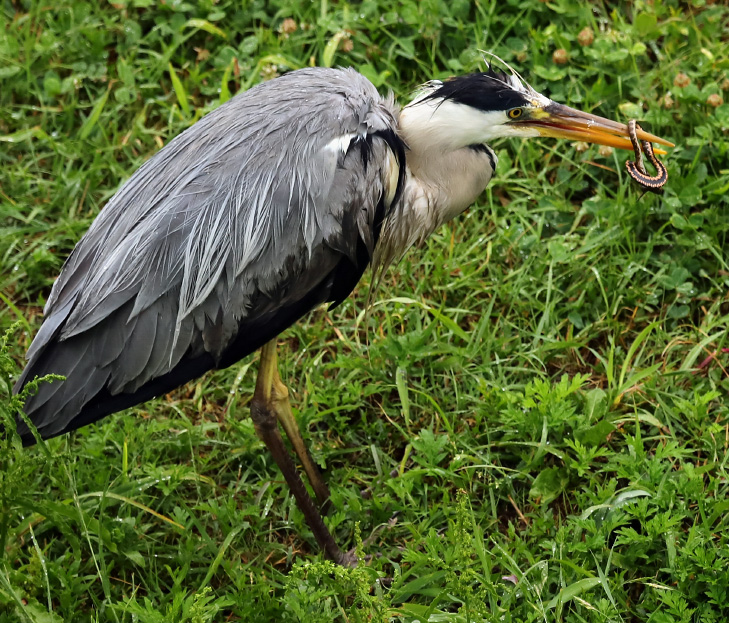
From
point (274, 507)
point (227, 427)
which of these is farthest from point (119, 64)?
point (274, 507)

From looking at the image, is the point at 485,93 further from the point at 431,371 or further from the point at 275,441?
the point at 275,441

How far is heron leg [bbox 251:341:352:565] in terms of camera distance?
3.11 metres

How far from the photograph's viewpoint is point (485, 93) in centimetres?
290

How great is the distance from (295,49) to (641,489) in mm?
2756

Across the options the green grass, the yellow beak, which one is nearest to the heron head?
the yellow beak

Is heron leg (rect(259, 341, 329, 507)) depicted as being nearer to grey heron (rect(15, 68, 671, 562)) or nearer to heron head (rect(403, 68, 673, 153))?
grey heron (rect(15, 68, 671, 562))

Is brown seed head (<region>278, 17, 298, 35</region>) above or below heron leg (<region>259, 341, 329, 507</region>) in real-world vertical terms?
above

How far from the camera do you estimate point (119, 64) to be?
4555mm

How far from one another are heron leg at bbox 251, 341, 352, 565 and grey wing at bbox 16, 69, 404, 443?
11.9 inches

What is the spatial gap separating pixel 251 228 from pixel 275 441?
2.60 ft

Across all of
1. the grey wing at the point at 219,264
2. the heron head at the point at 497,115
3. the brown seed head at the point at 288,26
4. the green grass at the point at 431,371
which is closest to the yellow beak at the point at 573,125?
the heron head at the point at 497,115

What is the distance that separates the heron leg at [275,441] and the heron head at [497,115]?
938mm

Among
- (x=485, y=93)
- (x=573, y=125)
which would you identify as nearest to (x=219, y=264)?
(x=485, y=93)

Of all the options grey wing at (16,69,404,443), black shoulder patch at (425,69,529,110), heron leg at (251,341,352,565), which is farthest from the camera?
heron leg at (251,341,352,565)
